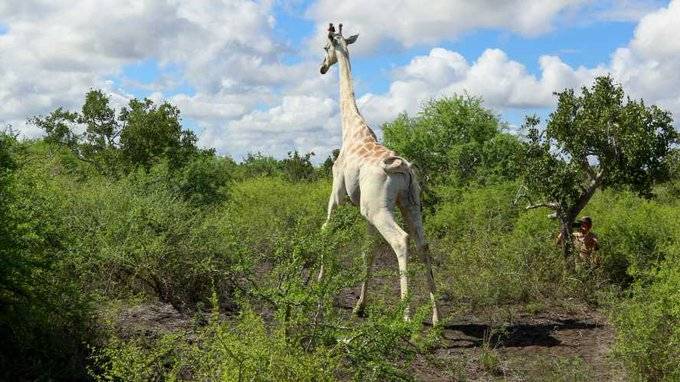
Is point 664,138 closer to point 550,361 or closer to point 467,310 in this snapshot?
point 467,310

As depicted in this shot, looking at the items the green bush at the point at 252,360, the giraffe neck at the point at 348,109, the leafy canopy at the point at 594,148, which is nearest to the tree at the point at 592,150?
the leafy canopy at the point at 594,148

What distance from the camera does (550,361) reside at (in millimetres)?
7250

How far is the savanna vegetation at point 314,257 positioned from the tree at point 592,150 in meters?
0.03

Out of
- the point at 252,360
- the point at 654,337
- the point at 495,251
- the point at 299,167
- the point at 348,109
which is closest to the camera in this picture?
the point at 252,360

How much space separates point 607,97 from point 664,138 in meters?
0.94

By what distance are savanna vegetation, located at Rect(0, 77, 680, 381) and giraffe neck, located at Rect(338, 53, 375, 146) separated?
1185 millimetres

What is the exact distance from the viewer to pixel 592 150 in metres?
10.7

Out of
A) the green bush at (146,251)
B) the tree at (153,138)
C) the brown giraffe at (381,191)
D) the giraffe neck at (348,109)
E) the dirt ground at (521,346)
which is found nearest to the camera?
the dirt ground at (521,346)

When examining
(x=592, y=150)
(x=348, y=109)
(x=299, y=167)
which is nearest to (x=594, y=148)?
(x=592, y=150)

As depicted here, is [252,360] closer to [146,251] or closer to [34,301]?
[34,301]

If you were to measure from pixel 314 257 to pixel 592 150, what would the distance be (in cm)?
562

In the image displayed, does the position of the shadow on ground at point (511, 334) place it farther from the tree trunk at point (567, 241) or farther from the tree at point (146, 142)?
the tree at point (146, 142)

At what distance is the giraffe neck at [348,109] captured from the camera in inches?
381

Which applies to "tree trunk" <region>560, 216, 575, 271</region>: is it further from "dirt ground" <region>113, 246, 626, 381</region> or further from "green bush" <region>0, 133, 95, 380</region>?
"green bush" <region>0, 133, 95, 380</region>
